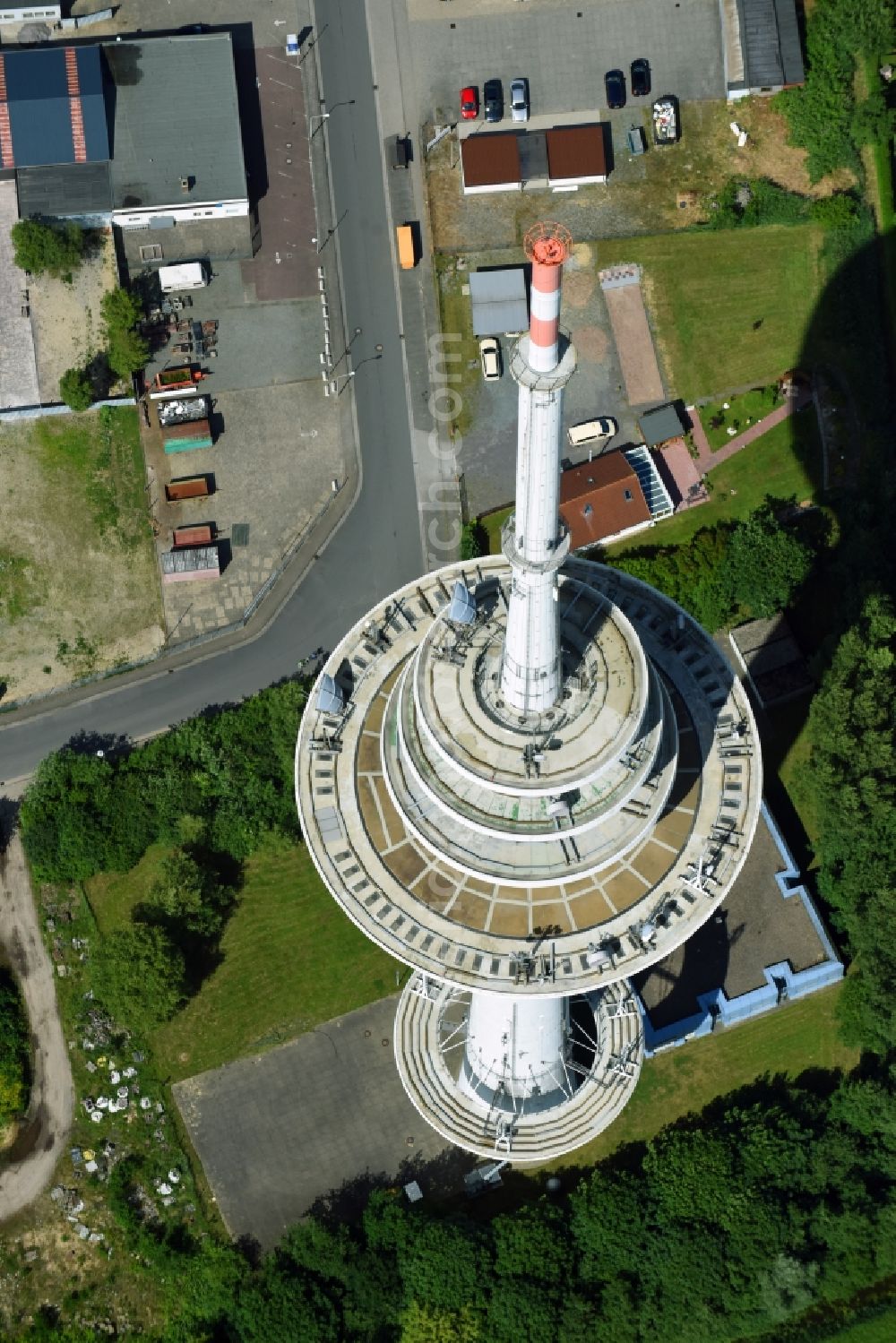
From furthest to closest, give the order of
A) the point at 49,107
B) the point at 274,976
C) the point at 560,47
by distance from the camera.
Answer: the point at 560,47 < the point at 49,107 < the point at 274,976

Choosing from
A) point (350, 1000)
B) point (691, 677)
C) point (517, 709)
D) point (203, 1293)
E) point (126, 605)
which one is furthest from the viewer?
point (126, 605)

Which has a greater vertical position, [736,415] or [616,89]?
[616,89]

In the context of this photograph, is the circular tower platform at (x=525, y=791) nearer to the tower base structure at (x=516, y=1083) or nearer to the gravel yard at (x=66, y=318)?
the tower base structure at (x=516, y=1083)

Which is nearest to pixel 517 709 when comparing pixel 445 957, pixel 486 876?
pixel 486 876

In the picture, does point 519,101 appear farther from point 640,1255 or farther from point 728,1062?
point 640,1255

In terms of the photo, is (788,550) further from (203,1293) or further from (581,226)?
(203,1293)

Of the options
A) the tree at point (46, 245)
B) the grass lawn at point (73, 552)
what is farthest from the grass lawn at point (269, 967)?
the tree at point (46, 245)

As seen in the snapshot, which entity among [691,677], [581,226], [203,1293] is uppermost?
[581,226]

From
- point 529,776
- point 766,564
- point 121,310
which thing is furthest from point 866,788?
point 121,310
